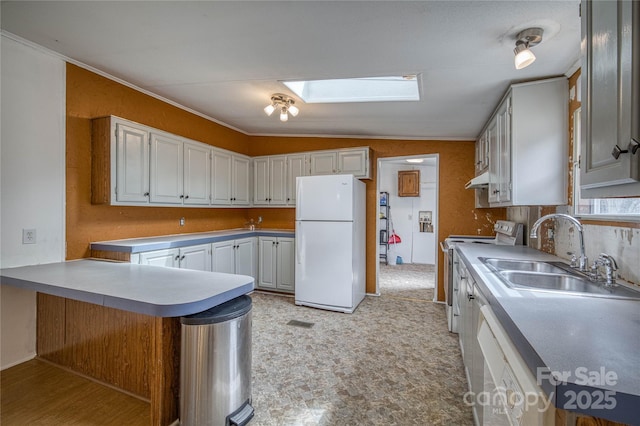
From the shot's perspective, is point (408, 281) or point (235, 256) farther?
point (408, 281)

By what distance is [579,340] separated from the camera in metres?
0.80

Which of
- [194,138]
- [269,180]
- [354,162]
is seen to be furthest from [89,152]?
[354,162]

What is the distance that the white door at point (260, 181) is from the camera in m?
4.52

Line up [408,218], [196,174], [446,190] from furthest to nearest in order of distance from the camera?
[408,218] < [446,190] < [196,174]

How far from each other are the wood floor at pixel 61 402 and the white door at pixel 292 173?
9.92 feet

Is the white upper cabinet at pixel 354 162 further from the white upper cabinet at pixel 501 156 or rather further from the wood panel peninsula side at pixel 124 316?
the wood panel peninsula side at pixel 124 316

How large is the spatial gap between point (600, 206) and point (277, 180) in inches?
145

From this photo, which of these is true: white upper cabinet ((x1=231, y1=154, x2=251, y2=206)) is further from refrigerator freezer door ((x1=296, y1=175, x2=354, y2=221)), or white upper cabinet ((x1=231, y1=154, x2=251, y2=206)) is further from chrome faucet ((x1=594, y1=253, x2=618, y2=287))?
chrome faucet ((x1=594, y1=253, x2=618, y2=287))

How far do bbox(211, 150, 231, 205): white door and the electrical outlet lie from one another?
179cm

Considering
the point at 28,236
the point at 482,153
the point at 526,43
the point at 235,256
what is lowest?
the point at 235,256

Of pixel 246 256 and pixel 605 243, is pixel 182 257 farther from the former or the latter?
pixel 605 243

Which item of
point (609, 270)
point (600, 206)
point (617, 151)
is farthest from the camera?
point (600, 206)

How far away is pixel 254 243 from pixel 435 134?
10.0 feet

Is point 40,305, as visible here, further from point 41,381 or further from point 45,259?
point 41,381
